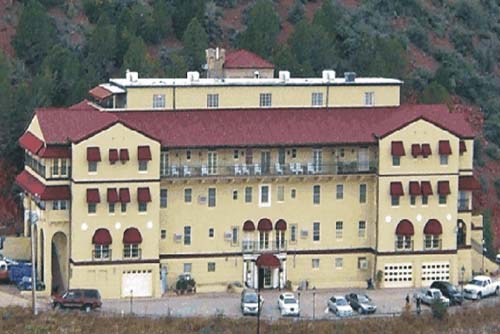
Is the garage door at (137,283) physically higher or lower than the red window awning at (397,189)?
lower

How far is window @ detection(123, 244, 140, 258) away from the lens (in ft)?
253

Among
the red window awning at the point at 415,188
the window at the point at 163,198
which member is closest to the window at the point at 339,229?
the red window awning at the point at 415,188

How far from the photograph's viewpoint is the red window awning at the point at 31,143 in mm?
77062

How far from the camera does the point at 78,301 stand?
244ft

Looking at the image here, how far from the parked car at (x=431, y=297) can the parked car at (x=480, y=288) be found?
1927 mm

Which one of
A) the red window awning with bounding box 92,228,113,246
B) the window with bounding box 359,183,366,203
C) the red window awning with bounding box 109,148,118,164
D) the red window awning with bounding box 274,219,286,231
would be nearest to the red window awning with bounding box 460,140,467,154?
the window with bounding box 359,183,366,203

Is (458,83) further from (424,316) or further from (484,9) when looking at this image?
(424,316)

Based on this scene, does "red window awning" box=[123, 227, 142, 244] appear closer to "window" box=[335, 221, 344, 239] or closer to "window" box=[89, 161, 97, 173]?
"window" box=[89, 161, 97, 173]

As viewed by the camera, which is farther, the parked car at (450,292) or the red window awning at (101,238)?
the parked car at (450,292)

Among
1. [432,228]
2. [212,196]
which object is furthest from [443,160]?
[212,196]

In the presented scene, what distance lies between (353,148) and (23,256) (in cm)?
1569

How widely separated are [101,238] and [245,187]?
7209 mm

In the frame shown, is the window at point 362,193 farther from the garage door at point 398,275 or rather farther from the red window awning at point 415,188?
the garage door at point 398,275

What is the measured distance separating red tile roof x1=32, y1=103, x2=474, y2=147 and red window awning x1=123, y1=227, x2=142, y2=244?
13.3 feet
